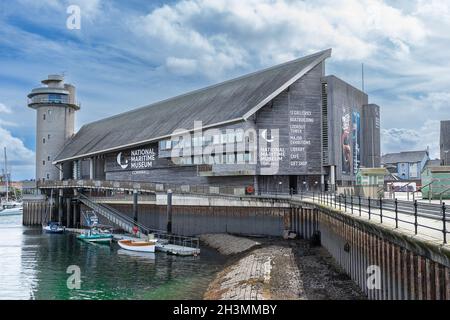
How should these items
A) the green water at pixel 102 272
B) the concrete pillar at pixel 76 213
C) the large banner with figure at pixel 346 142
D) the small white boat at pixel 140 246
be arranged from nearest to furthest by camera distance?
1. the green water at pixel 102 272
2. the small white boat at pixel 140 246
3. the large banner with figure at pixel 346 142
4. the concrete pillar at pixel 76 213

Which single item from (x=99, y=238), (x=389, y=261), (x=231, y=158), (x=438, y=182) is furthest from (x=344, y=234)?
(x=99, y=238)

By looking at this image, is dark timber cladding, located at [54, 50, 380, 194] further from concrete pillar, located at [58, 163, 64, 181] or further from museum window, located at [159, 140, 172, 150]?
concrete pillar, located at [58, 163, 64, 181]

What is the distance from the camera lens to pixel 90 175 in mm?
79688

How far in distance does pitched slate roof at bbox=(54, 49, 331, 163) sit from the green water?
63.8 ft

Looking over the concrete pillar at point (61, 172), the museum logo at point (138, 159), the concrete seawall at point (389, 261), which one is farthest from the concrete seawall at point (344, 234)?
the concrete pillar at point (61, 172)

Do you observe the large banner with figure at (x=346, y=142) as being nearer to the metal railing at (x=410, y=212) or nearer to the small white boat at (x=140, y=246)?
the small white boat at (x=140, y=246)

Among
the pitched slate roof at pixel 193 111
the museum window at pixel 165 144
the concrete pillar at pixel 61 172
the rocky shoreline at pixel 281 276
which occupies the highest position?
the pitched slate roof at pixel 193 111

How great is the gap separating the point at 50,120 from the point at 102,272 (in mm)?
61964

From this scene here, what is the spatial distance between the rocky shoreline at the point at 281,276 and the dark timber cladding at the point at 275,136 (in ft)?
44.0

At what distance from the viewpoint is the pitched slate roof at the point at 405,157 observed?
118m

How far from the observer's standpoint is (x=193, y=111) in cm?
6444
